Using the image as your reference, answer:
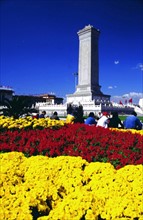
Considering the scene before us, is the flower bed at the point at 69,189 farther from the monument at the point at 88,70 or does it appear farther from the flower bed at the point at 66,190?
the monument at the point at 88,70

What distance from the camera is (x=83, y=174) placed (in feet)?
15.2

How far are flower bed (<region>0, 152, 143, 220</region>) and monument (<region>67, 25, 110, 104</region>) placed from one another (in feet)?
179

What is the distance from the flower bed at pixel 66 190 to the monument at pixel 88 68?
5445cm

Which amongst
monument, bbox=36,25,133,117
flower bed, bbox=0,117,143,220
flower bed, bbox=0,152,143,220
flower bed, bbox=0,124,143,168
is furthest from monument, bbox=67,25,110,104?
flower bed, bbox=0,152,143,220

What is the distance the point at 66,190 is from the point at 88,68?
57.5 metres

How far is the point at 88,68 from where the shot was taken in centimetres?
6084

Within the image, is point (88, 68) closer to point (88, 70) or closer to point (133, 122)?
point (88, 70)

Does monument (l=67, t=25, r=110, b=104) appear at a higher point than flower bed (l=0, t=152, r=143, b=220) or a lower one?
higher

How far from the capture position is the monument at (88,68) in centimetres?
6062

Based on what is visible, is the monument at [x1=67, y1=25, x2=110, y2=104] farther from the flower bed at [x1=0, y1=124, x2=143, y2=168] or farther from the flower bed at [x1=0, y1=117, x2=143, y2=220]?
the flower bed at [x1=0, y1=117, x2=143, y2=220]

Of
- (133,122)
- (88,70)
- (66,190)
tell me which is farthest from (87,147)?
(88,70)

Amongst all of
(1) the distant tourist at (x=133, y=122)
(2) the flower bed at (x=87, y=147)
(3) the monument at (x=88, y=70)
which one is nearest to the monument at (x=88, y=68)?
(3) the monument at (x=88, y=70)

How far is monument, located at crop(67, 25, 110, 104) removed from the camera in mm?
60625

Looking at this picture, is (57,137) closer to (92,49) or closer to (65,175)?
(65,175)
